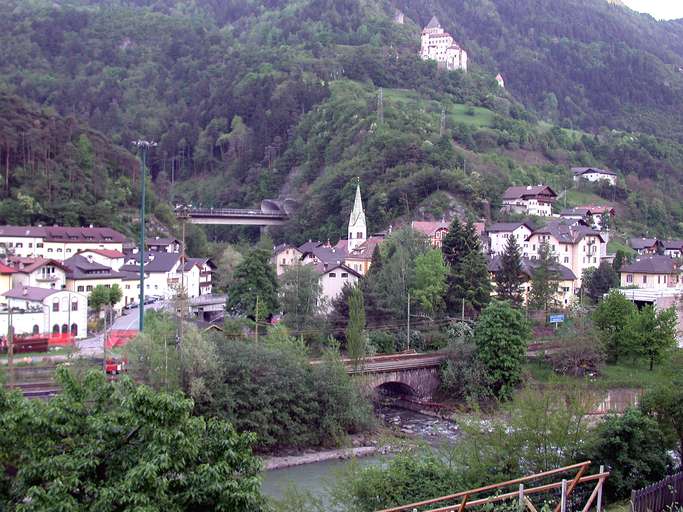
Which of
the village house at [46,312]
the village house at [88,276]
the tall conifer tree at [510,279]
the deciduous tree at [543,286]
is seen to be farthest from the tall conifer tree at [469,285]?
the village house at [46,312]

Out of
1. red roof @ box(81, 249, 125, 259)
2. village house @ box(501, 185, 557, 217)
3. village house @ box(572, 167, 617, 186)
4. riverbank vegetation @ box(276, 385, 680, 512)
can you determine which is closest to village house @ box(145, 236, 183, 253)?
red roof @ box(81, 249, 125, 259)

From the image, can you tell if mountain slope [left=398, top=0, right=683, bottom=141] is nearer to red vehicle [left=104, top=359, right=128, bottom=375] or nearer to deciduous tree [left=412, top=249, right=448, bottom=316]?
deciduous tree [left=412, top=249, right=448, bottom=316]

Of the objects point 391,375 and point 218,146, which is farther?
point 218,146

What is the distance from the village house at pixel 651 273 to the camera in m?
50.4

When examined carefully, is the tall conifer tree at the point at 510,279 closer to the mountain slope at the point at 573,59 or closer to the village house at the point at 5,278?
the village house at the point at 5,278

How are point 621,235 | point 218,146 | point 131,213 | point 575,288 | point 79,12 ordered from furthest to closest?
1. point 79,12
2. point 218,146
3. point 621,235
4. point 131,213
5. point 575,288

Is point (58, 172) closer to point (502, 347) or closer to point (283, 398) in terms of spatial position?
point (283, 398)

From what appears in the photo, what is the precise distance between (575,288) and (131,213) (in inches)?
1302

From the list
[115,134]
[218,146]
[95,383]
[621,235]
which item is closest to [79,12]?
[115,134]

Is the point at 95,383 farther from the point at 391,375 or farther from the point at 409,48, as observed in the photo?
the point at 409,48

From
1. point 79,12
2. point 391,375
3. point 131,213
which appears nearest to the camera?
point 391,375

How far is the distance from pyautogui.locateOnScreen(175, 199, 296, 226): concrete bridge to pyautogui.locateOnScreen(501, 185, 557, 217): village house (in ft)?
77.0

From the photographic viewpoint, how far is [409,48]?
121750 mm

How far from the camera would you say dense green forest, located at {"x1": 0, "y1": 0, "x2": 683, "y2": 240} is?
68.2 m
